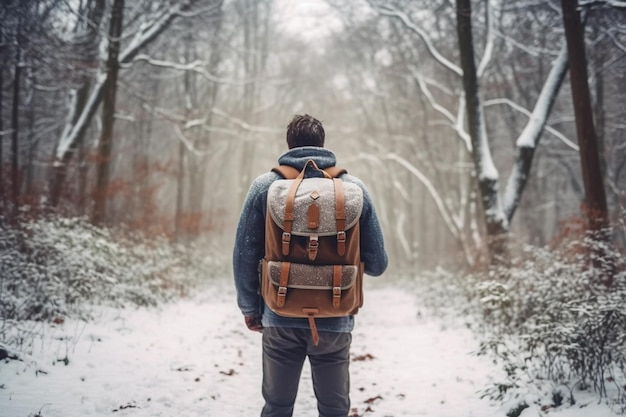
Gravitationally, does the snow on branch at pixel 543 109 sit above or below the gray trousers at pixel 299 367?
above

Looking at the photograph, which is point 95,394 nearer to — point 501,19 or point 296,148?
point 296,148

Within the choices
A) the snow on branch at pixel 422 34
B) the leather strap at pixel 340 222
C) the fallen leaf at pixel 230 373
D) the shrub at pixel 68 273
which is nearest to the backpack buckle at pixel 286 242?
the leather strap at pixel 340 222

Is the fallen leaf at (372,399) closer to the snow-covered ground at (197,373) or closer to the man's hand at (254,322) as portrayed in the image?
the snow-covered ground at (197,373)

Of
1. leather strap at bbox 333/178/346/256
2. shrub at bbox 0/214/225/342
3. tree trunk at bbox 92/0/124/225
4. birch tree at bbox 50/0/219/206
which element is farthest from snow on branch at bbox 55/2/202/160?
leather strap at bbox 333/178/346/256

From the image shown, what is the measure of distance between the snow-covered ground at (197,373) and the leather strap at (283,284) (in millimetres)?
2212

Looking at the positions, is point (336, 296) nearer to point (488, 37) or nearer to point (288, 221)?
point (288, 221)

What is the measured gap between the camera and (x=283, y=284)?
7.30ft

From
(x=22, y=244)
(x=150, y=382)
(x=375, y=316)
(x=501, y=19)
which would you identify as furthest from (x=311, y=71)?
(x=150, y=382)

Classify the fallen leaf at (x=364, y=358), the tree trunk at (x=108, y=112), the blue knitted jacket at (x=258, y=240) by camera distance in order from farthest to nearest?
1. the tree trunk at (x=108, y=112)
2. the fallen leaf at (x=364, y=358)
3. the blue knitted jacket at (x=258, y=240)

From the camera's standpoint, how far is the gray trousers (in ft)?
7.73

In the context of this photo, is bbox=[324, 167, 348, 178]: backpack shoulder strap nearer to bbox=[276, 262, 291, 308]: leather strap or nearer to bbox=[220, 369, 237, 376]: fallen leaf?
bbox=[276, 262, 291, 308]: leather strap

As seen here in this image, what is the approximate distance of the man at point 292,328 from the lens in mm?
2363

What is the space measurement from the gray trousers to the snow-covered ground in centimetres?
180

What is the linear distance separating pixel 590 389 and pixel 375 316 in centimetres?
595
